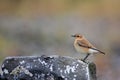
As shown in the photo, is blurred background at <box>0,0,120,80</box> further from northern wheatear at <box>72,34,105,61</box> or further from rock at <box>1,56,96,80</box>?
rock at <box>1,56,96,80</box>

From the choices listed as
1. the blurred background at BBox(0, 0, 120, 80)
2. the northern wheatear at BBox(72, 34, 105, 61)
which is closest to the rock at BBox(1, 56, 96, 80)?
the northern wheatear at BBox(72, 34, 105, 61)

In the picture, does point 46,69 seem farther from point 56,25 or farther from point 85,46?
point 56,25

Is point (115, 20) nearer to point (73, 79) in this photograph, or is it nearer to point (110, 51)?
point (110, 51)

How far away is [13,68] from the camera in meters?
6.81

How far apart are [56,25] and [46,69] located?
1802 cm

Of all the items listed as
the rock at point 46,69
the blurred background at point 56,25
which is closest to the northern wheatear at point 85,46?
the rock at point 46,69

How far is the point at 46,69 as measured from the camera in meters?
6.74

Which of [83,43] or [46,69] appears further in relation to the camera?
[83,43]

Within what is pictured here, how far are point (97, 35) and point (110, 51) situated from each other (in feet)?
8.40

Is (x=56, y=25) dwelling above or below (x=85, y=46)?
below

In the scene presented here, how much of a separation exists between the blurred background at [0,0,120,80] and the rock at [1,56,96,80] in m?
11.2

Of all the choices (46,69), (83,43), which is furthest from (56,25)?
(46,69)

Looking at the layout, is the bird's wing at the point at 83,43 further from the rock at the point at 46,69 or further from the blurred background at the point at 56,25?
the blurred background at the point at 56,25

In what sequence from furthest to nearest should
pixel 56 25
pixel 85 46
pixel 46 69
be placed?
pixel 56 25, pixel 85 46, pixel 46 69
